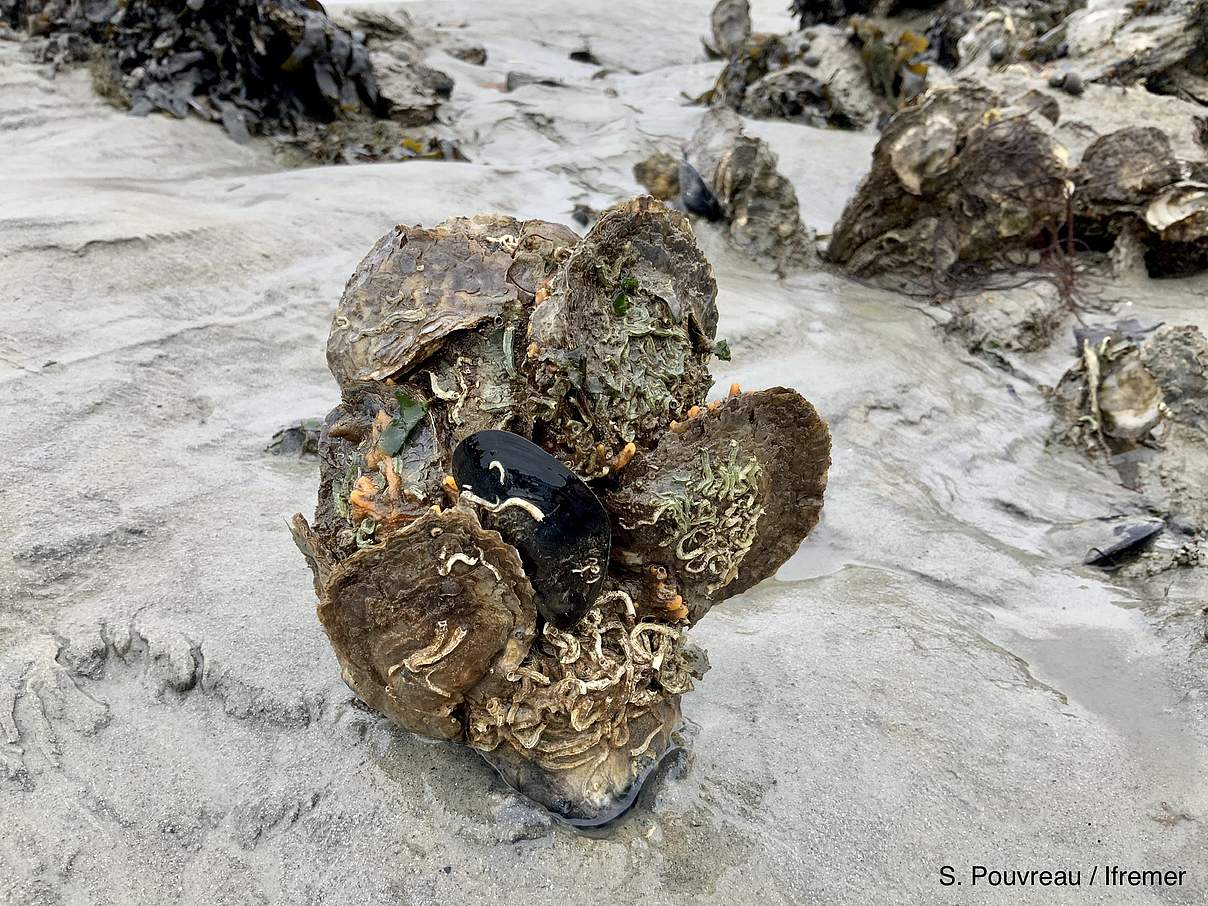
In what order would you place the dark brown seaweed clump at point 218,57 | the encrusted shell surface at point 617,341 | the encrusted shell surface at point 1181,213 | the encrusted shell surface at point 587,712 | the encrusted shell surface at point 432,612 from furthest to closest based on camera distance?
1. the dark brown seaweed clump at point 218,57
2. the encrusted shell surface at point 1181,213
3. the encrusted shell surface at point 617,341
4. the encrusted shell surface at point 587,712
5. the encrusted shell surface at point 432,612

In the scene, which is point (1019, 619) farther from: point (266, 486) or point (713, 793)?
point (266, 486)

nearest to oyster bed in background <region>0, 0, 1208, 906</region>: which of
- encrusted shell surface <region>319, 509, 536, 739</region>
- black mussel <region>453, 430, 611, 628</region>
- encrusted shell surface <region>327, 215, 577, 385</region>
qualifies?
encrusted shell surface <region>319, 509, 536, 739</region>

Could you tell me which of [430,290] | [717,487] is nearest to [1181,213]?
[717,487]

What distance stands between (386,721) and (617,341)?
3.73 feet

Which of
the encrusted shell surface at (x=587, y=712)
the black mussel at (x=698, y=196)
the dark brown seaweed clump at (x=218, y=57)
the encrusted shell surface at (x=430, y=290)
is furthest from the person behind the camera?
the dark brown seaweed clump at (x=218, y=57)

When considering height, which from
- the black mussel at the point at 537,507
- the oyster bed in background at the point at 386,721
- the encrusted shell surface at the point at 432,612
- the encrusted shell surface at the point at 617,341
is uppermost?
the encrusted shell surface at the point at 617,341

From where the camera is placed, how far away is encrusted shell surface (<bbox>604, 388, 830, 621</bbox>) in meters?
1.95

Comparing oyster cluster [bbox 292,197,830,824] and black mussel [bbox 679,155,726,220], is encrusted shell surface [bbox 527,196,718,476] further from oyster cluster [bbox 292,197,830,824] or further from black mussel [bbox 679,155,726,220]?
black mussel [bbox 679,155,726,220]

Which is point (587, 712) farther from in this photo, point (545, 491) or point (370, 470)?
point (370, 470)

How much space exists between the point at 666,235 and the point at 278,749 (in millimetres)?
1612

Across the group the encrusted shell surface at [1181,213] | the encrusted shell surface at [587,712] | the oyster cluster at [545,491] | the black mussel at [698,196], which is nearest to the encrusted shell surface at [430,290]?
the oyster cluster at [545,491]

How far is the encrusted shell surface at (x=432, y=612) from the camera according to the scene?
65.9 inches

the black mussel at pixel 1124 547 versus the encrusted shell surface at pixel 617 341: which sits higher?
the encrusted shell surface at pixel 617 341

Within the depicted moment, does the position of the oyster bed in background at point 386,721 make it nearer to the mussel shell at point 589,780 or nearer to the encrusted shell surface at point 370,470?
the mussel shell at point 589,780
